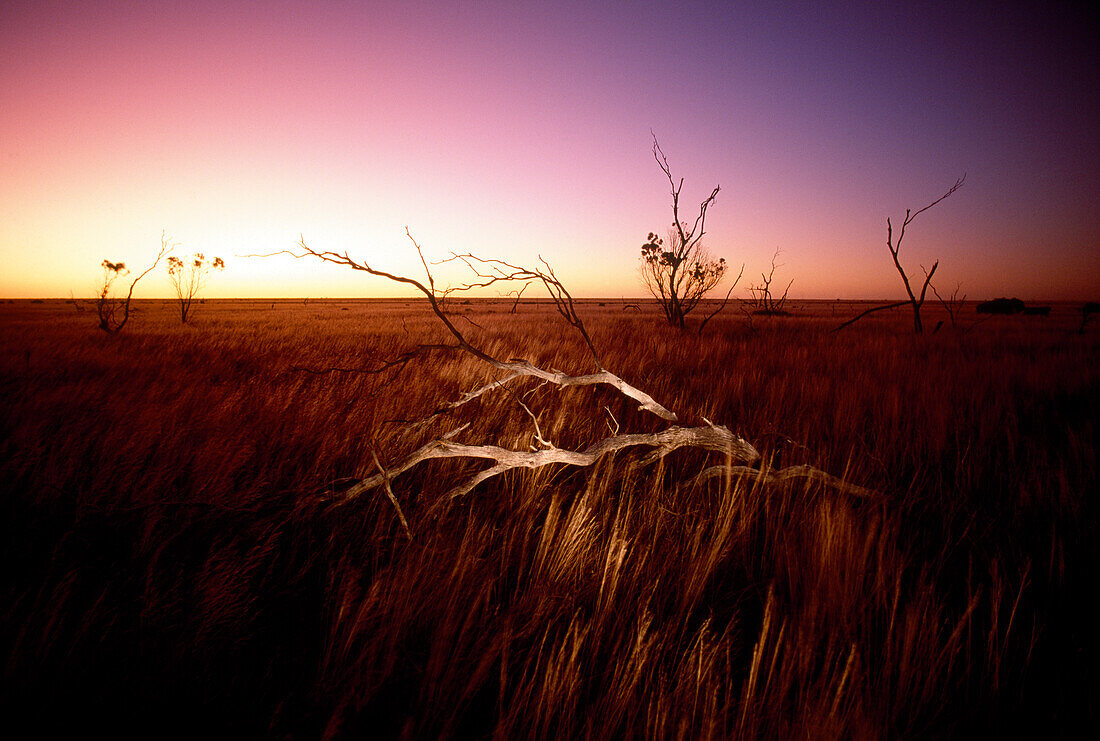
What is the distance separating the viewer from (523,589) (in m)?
1.56

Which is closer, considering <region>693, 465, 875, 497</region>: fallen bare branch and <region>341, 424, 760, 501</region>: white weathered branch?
<region>341, 424, 760, 501</region>: white weathered branch

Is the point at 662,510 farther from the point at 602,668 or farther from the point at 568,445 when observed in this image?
the point at 568,445

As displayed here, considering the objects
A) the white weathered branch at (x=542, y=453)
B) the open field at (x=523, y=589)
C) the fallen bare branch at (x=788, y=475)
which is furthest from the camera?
the fallen bare branch at (x=788, y=475)

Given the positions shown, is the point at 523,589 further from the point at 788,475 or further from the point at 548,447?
the point at 788,475

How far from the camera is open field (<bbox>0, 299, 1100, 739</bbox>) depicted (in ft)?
3.36

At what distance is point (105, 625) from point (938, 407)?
5.72 meters

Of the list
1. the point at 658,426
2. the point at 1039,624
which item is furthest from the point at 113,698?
the point at 658,426

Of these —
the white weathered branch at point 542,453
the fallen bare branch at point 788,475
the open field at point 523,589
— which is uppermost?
the white weathered branch at point 542,453

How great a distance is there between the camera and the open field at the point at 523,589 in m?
1.02

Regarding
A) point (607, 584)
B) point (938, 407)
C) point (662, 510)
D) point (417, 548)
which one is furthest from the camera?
point (938, 407)

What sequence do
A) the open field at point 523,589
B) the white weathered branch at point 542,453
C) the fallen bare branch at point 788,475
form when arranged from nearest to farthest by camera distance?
the open field at point 523,589 → the white weathered branch at point 542,453 → the fallen bare branch at point 788,475

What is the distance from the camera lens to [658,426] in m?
3.85

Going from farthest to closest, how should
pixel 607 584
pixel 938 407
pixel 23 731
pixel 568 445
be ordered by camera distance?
pixel 938 407
pixel 568 445
pixel 607 584
pixel 23 731

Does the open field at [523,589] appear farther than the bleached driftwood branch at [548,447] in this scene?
No
